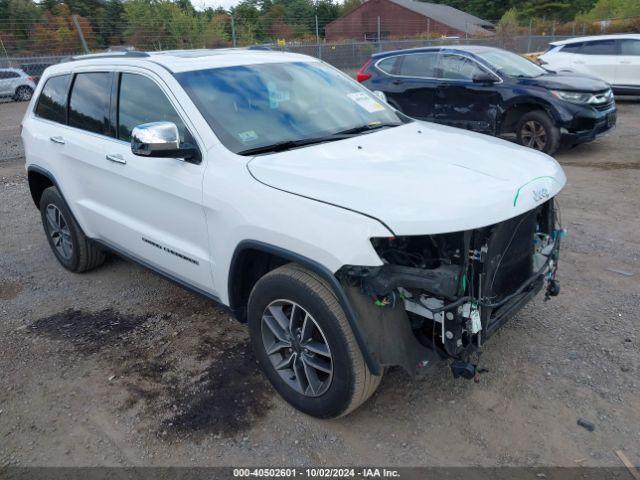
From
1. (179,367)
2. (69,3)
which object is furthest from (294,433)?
(69,3)

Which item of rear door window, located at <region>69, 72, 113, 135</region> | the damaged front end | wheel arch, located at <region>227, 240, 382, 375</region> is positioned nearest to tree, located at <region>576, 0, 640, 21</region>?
rear door window, located at <region>69, 72, 113, 135</region>

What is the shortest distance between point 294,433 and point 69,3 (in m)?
42.3

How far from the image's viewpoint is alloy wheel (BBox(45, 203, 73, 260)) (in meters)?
4.86

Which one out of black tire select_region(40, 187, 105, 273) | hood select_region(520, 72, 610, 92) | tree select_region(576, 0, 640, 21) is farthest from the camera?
tree select_region(576, 0, 640, 21)

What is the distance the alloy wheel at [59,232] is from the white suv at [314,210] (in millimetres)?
875

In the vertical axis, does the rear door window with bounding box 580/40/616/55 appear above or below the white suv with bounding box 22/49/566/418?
above

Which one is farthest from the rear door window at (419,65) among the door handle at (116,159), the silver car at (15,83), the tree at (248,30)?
the silver car at (15,83)

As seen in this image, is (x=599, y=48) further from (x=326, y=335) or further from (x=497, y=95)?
(x=326, y=335)

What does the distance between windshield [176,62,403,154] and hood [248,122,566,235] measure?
23 centimetres

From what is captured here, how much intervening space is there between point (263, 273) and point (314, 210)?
29.8 inches

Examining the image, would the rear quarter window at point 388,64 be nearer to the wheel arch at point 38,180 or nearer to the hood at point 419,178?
the wheel arch at point 38,180

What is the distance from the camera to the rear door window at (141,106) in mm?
3314

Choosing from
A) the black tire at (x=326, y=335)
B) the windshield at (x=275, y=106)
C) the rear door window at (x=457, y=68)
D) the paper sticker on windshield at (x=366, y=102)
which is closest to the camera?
the black tire at (x=326, y=335)

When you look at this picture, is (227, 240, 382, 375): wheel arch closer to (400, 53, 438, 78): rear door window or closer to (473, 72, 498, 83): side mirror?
(473, 72, 498, 83): side mirror
